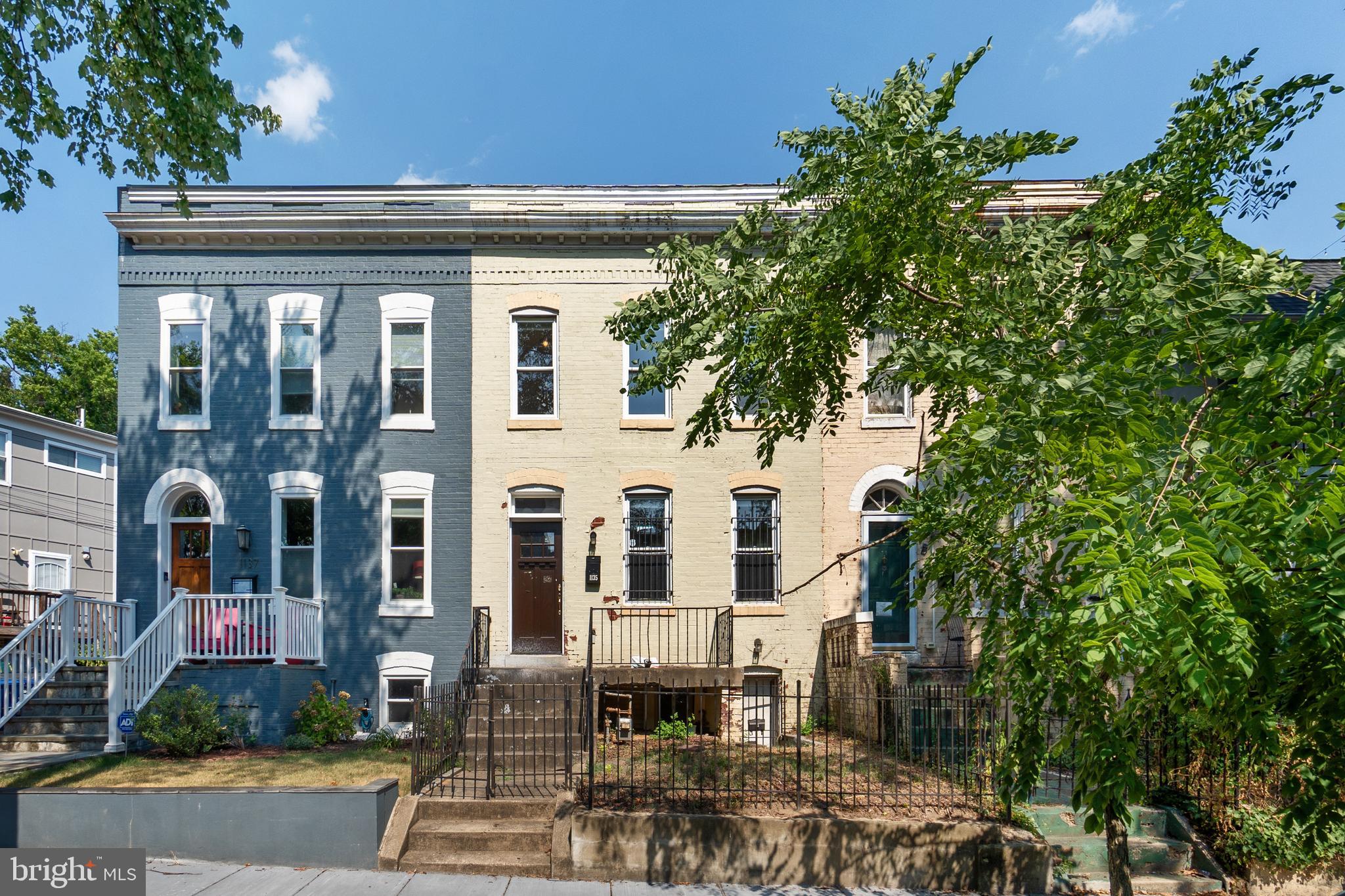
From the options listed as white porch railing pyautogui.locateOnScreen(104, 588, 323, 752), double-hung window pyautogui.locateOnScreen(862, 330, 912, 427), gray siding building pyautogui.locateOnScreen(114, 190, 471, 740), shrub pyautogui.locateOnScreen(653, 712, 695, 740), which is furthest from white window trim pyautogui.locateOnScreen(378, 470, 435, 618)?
double-hung window pyautogui.locateOnScreen(862, 330, 912, 427)

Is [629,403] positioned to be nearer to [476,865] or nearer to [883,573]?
[883,573]

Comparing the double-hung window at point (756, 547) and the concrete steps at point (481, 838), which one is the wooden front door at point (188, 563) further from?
the double-hung window at point (756, 547)

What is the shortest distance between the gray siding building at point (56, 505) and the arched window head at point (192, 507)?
799cm

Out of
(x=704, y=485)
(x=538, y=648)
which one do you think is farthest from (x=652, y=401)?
(x=538, y=648)

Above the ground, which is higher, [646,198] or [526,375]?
[646,198]

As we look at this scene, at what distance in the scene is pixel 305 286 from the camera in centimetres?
1430

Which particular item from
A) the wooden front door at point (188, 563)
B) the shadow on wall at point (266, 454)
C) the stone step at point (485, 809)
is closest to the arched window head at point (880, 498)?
the shadow on wall at point (266, 454)

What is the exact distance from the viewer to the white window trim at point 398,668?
13367 millimetres

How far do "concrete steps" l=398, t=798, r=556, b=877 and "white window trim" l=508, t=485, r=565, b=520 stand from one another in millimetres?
5706

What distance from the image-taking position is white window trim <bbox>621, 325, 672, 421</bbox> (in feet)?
45.8

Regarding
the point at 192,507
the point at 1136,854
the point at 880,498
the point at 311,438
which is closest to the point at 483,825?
the point at 1136,854

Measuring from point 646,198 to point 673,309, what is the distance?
280 inches

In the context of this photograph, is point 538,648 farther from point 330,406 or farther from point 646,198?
point 646,198

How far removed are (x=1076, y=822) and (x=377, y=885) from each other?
277 inches
